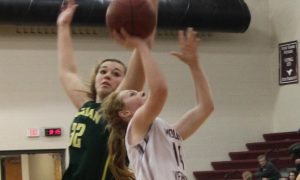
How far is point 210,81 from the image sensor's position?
1181 centimetres

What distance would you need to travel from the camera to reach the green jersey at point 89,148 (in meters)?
3.37

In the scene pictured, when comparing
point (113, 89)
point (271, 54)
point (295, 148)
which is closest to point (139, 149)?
point (113, 89)

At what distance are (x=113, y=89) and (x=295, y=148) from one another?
17.6 feet

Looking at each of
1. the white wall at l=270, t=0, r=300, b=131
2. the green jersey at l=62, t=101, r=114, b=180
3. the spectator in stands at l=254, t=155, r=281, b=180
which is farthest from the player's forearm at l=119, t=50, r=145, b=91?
the white wall at l=270, t=0, r=300, b=131

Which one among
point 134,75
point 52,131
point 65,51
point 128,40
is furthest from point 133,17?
point 52,131

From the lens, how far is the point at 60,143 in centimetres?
1051

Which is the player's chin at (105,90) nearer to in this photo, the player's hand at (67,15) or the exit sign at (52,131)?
the player's hand at (67,15)

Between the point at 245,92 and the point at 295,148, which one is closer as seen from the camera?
the point at 295,148

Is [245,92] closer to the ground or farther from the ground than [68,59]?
closer to the ground

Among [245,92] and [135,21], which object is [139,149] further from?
[245,92]

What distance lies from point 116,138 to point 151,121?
0.42 metres

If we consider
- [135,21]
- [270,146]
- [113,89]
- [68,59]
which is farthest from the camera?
[270,146]

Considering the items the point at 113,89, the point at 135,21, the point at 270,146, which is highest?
the point at 135,21

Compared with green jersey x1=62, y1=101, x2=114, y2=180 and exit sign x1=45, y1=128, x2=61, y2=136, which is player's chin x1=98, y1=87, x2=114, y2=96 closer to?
green jersey x1=62, y1=101, x2=114, y2=180
